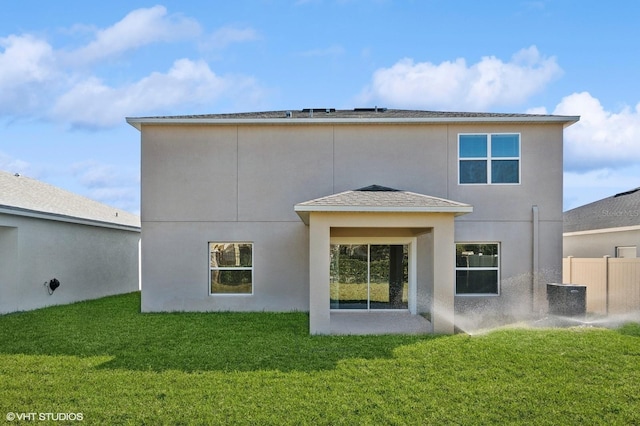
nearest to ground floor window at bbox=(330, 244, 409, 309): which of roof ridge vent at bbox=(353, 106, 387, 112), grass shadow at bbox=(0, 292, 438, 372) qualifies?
grass shadow at bbox=(0, 292, 438, 372)

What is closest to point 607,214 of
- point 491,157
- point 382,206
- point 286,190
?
point 491,157

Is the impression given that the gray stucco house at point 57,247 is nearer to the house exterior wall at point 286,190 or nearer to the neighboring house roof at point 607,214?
the house exterior wall at point 286,190

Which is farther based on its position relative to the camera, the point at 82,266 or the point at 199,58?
the point at 82,266

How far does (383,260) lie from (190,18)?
8631 mm

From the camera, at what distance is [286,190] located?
1355 centimetres

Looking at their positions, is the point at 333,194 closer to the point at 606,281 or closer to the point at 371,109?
the point at 371,109

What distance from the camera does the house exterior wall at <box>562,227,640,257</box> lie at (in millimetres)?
16031

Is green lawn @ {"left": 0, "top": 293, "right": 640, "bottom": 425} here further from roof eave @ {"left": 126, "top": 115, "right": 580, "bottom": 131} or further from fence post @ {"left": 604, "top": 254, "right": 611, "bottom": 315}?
roof eave @ {"left": 126, "top": 115, "right": 580, "bottom": 131}

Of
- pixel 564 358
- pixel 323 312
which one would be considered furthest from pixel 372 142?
pixel 564 358

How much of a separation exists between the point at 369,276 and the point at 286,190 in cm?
353

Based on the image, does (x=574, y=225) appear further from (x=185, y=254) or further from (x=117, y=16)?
(x=117, y=16)

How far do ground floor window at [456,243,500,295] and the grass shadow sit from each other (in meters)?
3.97

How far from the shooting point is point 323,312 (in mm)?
10289

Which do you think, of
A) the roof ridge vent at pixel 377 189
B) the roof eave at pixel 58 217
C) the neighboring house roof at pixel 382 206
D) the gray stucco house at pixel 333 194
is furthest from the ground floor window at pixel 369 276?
the roof eave at pixel 58 217
